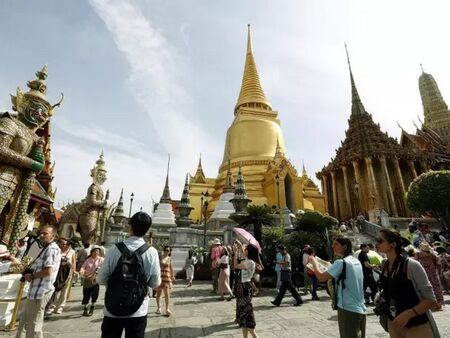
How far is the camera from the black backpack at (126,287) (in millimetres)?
2154

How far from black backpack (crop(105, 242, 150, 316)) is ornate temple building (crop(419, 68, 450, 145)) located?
42827mm

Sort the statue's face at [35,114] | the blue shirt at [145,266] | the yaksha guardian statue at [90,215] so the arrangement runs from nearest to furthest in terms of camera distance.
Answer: the blue shirt at [145,266]
the statue's face at [35,114]
the yaksha guardian statue at [90,215]

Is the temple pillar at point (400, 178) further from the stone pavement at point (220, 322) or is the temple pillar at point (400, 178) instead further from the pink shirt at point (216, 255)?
the pink shirt at point (216, 255)

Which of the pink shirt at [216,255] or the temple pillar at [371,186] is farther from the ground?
the temple pillar at [371,186]

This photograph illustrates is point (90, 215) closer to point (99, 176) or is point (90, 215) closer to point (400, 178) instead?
point (99, 176)

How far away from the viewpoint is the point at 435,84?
38.9 m

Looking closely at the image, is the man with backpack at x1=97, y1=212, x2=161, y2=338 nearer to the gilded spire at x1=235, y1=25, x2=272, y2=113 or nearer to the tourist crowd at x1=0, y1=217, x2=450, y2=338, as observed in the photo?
the tourist crowd at x1=0, y1=217, x2=450, y2=338

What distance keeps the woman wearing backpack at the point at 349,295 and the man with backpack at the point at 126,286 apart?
1768 mm

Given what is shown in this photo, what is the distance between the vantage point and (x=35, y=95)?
25.7ft

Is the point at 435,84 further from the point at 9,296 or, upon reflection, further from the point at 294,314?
the point at 9,296

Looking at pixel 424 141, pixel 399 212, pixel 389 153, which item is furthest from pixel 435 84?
pixel 399 212

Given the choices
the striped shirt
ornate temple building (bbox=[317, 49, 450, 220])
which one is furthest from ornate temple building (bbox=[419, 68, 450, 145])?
the striped shirt

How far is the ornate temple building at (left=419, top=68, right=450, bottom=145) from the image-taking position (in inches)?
1408

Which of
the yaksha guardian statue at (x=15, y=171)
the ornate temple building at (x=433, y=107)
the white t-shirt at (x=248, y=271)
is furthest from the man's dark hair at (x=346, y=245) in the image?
the ornate temple building at (x=433, y=107)
